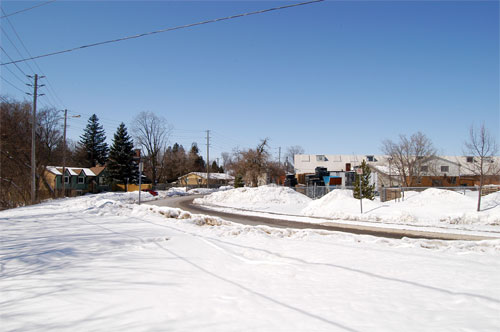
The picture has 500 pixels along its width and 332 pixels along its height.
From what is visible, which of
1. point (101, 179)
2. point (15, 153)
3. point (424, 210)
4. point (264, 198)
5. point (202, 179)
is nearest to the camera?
point (424, 210)

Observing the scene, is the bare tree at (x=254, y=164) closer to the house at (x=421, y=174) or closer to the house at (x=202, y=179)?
the house at (x=421, y=174)

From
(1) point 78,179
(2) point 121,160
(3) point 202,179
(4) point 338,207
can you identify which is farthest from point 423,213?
(3) point 202,179

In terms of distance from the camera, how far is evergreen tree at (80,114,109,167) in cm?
8156

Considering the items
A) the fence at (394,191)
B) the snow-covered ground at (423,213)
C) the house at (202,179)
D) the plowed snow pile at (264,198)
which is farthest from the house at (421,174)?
the house at (202,179)

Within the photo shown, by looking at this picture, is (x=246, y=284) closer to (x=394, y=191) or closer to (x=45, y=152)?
(x=394, y=191)

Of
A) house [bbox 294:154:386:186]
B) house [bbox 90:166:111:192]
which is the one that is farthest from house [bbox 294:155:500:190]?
house [bbox 90:166:111:192]

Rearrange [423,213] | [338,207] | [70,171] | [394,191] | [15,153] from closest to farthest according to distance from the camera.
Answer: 1. [423,213]
2. [338,207]
3. [394,191]
4. [15,153]
5. [70,171]

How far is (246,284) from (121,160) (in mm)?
66247

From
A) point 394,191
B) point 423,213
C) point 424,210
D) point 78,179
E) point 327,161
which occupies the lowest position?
point 423,213

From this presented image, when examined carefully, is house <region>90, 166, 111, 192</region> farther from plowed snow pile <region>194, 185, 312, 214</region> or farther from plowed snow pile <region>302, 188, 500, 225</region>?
plowed snow pile <region>302, 188, 500, 225</region>

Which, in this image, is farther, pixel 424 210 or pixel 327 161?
pixel 327 161

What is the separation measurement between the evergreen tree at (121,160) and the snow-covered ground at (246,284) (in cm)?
6012

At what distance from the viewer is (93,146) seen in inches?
3233

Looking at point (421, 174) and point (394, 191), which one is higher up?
point (421, 174)
